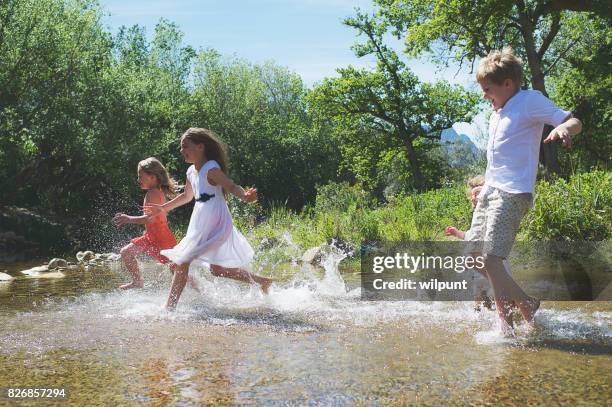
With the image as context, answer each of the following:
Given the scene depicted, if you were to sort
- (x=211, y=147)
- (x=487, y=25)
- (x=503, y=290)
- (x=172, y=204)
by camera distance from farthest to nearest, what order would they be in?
1. (x=487, y=25)
2. (x=172, y=204)
3. (x=211, y=147)
4. (x=503, y=290)

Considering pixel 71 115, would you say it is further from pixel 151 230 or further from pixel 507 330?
pixel 507 330

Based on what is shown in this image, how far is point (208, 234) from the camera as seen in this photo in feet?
21.5

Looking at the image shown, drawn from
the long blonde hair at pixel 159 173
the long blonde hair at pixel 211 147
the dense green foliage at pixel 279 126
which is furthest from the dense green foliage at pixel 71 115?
the long blonde hair at pixel 211 147

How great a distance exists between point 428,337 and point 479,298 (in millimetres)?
1076

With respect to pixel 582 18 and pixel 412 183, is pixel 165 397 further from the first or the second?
pixel 412 183

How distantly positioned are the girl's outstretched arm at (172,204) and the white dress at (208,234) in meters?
0.30

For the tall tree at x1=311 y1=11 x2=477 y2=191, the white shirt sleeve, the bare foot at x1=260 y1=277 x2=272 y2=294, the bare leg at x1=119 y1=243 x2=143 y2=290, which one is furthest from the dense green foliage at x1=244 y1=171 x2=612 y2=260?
the tall tree at x1=311 y1=11 x2=477 y2=191

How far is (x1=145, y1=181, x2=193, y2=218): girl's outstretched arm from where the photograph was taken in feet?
23.1

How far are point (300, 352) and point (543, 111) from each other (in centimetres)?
233

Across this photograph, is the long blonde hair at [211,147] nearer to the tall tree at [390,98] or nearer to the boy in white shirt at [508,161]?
the boy in white shirt at [508,161]

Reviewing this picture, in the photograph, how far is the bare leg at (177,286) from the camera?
6363mm

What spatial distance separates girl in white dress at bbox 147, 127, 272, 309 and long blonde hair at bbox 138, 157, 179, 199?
880 mm

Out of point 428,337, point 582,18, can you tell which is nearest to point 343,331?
point 428,337
